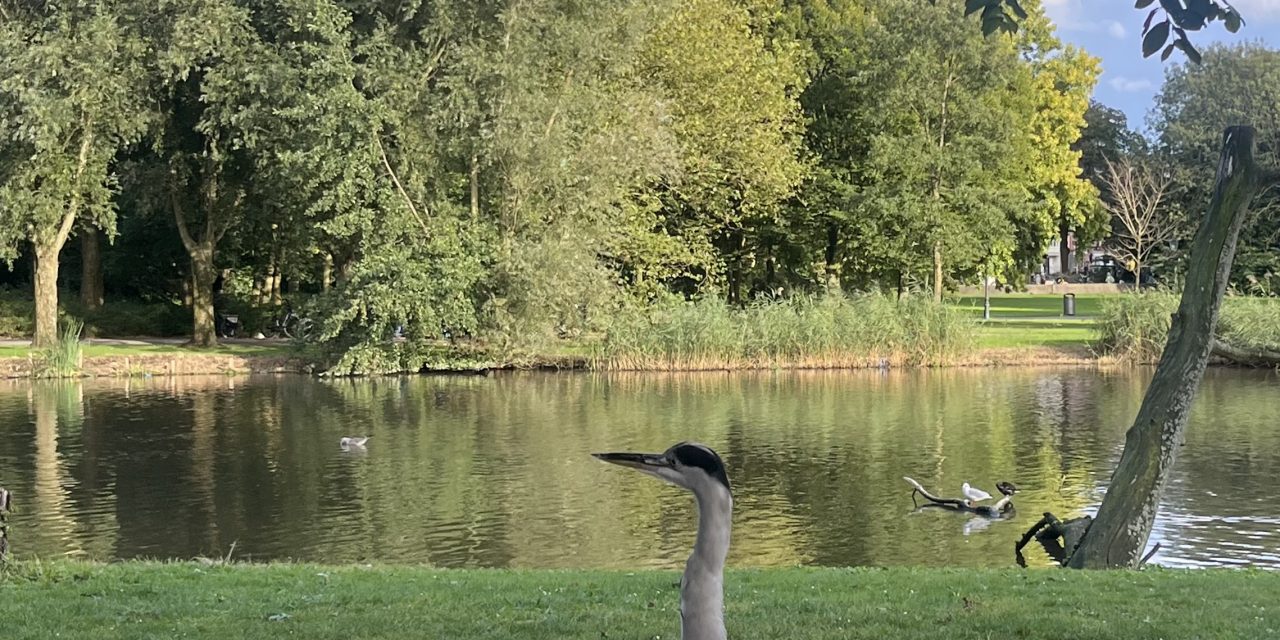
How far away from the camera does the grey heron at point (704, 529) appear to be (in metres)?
4.36

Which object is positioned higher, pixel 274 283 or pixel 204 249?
pixel 204 249

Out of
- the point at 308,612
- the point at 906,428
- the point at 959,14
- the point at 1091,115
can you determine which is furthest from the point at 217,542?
the point at 1091,115

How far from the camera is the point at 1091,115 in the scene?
8350 cm

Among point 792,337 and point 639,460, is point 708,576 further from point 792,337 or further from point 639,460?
point 792,337

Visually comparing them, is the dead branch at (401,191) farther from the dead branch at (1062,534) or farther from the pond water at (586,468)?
the dead branch at (1062,534)

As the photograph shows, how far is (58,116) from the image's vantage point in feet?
118

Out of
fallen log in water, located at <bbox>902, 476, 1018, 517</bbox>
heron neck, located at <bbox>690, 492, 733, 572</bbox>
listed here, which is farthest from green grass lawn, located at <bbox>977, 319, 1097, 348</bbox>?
heron neck, located at <bbox>690, 492, 733, 572</bbox>

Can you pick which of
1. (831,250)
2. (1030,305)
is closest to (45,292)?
(831,250)

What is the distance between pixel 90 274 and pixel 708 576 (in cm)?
4534

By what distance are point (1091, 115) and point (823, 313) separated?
5233cm

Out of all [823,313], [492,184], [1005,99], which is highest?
[1005,99]

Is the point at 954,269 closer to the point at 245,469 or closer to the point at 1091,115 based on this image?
the point at 245,469

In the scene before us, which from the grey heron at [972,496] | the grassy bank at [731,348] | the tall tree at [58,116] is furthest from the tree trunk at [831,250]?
the grey heron at [972,496]

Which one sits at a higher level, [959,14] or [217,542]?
[959,14]
